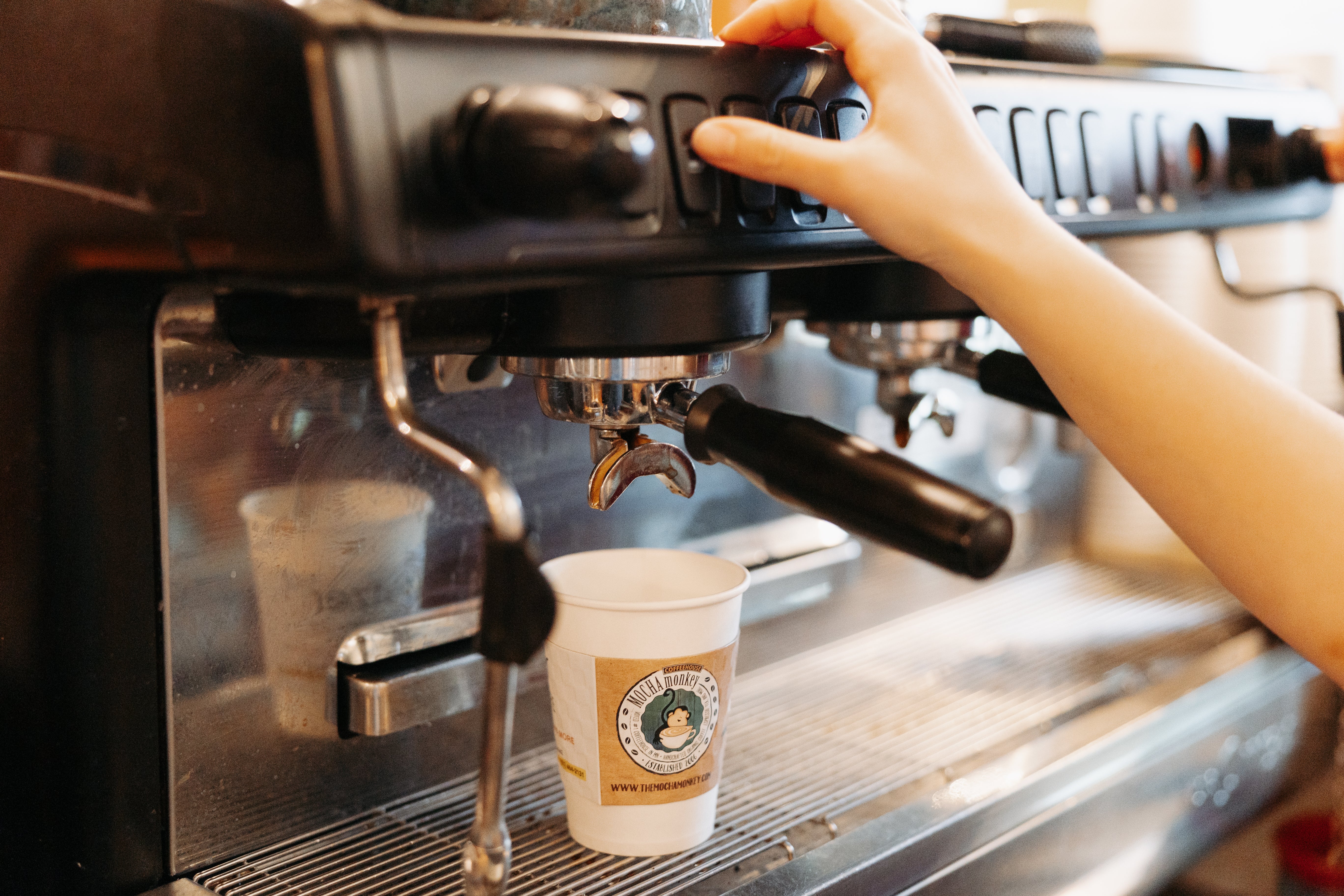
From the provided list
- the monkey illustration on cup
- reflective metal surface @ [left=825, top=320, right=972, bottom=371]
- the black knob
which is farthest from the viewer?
reflective metal surface @ [left=825, top=320, right=972, bottom=371]

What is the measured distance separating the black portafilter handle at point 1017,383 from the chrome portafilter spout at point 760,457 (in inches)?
7.2

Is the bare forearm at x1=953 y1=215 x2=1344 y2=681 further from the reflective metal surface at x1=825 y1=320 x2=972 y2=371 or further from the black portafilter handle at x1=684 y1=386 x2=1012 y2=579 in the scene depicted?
the reflective metal surface at x1=825 y1=320 x2=972 y2=371

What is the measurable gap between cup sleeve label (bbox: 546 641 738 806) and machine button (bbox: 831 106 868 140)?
0.76ft

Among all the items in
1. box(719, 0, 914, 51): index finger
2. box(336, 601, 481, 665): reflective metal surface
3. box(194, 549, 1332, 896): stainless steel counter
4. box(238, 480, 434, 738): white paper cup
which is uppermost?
box(719, 0, 914, 51): index finger

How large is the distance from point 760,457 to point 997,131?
7.8 inches

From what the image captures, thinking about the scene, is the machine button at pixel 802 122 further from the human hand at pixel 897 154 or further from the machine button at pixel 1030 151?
the machine button at pixel 1030 151

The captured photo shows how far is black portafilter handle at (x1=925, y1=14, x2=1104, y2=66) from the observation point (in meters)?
0.57

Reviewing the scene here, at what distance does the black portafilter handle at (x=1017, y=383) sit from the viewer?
1.90 ft

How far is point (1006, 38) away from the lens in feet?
1.90

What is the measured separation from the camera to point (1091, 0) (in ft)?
3.83

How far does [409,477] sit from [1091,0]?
908mm

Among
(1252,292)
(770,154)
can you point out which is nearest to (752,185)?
(770,154)

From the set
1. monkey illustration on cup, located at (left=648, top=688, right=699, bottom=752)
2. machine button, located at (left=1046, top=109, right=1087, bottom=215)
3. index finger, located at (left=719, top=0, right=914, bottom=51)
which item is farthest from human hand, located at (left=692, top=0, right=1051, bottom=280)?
monkey illustration on cup, located at (left=648, top=688, right=699, bottom=752)

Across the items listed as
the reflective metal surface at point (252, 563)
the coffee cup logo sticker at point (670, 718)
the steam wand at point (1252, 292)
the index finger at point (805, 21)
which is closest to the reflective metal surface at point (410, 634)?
the reflective metal surface at point (252, 563)
